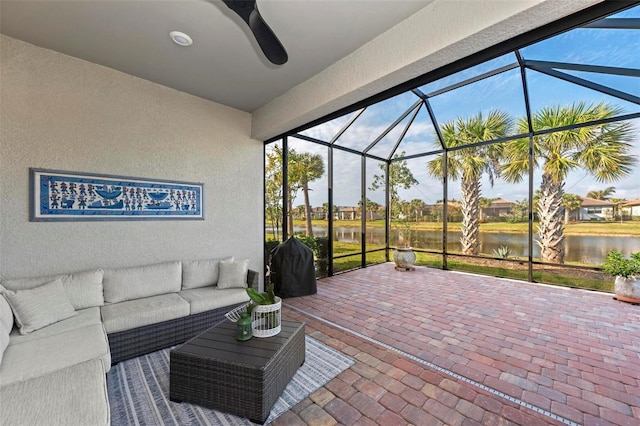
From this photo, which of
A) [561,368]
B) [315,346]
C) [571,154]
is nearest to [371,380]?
[315,346]

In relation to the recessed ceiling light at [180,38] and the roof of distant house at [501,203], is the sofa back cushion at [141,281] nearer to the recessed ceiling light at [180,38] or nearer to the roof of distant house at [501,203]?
the recessed ceiling light at [180,38]

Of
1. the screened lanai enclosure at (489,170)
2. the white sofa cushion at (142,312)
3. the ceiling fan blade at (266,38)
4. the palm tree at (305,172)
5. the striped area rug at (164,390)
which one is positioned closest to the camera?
the ceiling fan blade at (266,38)

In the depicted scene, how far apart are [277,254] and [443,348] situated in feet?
9.18

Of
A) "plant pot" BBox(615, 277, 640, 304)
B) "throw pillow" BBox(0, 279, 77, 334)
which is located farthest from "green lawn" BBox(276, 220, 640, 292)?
"throw pillow" BBox(0, 279, 77, 334)

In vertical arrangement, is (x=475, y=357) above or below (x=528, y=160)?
below

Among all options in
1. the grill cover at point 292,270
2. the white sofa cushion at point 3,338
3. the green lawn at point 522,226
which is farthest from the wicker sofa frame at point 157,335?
the green lawn at point 522,226

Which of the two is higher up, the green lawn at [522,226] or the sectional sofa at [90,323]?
the green lawn at [522,226]

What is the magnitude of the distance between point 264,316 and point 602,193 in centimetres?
616

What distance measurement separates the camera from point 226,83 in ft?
11.3

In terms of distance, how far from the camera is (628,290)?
12.7 feet

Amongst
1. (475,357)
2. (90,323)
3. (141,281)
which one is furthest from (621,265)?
(90,323)

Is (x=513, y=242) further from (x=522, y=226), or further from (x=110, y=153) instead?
(x=110, y=153)

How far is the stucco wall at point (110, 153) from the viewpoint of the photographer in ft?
8.48

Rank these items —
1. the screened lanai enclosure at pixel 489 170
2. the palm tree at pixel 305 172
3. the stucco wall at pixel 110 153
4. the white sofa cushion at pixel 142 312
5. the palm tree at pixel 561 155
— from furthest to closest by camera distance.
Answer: the palm tree at pixel 305 172, the palm tree at pixel 561 155, the screened lanai enclosure at pixel 489 170, the stucco wall at pixel 110 153, the white sofa cushion at pixel 142 312
